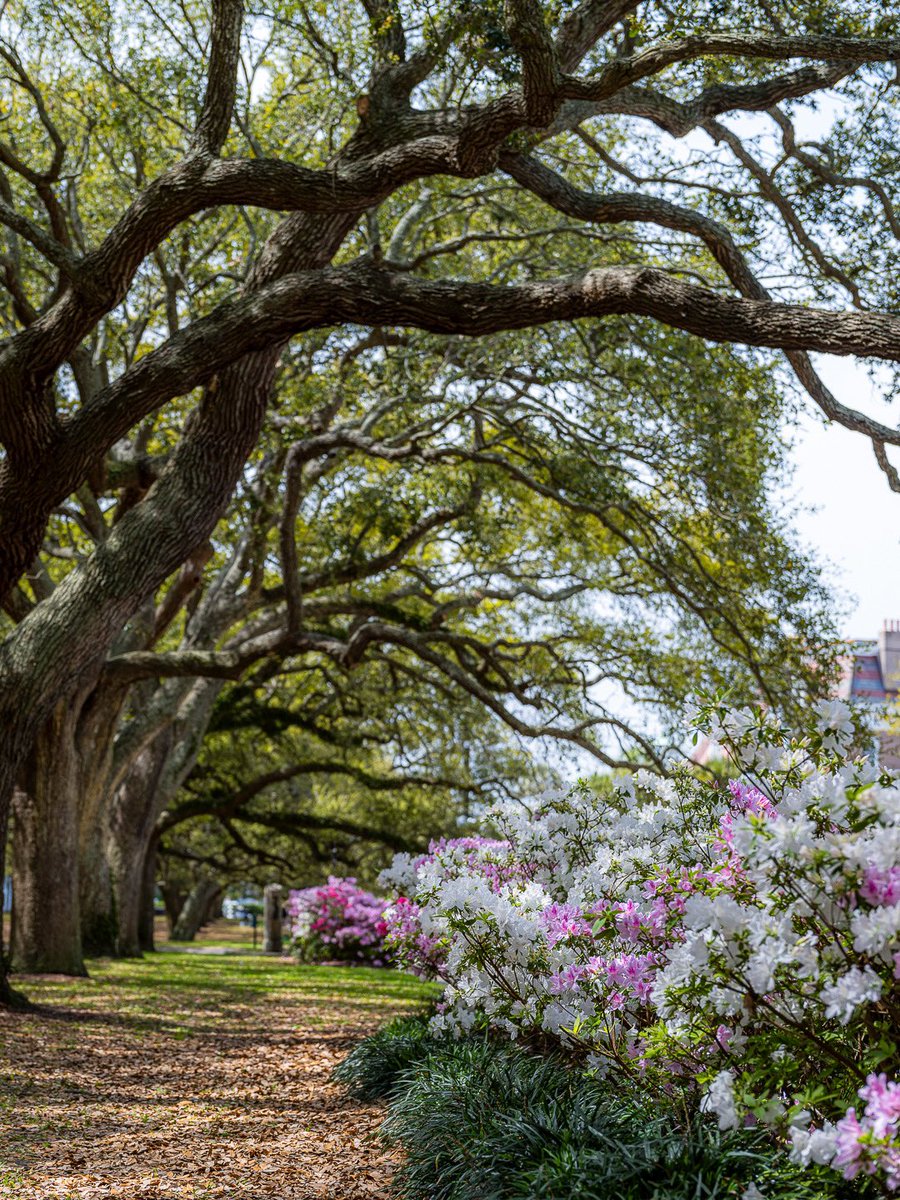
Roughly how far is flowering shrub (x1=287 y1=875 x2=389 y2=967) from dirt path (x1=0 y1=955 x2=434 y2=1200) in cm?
585

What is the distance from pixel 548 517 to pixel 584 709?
159 inches

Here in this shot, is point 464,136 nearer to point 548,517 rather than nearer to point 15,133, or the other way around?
point 15,133

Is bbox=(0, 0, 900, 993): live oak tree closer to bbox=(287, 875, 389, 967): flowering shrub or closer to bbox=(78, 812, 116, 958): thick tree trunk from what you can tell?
bbox=(78, 812, 116, 958): thick tree trunk

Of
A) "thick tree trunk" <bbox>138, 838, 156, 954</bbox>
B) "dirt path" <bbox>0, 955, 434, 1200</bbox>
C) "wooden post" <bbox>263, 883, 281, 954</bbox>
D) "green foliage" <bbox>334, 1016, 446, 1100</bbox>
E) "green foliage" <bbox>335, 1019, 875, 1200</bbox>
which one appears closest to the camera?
"green foliage" <bbox>335, 1019, 875, 1200</bbox>

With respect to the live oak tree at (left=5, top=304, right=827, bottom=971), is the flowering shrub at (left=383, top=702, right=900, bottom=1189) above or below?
below

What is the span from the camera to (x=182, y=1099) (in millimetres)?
5969

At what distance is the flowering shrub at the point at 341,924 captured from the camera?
1670 centimetres

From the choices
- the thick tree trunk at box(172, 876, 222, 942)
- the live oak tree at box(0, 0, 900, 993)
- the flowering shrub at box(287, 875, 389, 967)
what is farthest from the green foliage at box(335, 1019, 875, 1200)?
the thick tree trunk at box(172, 876, 222, 942)

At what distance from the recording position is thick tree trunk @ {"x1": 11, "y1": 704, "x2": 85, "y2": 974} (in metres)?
11.2

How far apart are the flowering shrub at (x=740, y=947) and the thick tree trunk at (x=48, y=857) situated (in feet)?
21.8

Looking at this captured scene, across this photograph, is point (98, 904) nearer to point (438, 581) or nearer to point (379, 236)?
point (438, 581)

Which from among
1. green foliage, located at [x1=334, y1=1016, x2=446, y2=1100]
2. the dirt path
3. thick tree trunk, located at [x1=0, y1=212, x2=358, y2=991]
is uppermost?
thick tree trunk, located at [x1=0, y1=212, x2=358, y2=991]

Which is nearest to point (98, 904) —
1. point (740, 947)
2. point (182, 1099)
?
point (182, 1099)

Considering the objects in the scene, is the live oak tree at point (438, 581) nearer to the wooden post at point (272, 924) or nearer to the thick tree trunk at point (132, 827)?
the thick tree trunk at point (132, 827)
